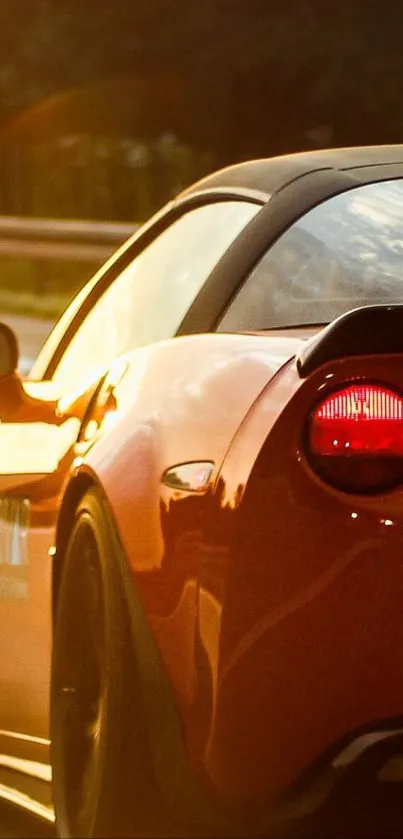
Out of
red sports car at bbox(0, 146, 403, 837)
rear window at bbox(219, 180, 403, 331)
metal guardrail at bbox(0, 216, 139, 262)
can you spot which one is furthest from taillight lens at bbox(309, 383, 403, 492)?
metal guardrail at bbox(0, 216, 139, 262)

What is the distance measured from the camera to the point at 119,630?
3.87 metres

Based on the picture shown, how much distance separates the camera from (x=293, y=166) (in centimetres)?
457

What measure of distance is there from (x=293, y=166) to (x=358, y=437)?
3.87 ft

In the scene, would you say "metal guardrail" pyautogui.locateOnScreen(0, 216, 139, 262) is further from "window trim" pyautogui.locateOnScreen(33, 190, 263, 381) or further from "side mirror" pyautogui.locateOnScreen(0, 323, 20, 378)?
"side mirror" pyautogui.locateOnScreen(0, 323, 20, 378)

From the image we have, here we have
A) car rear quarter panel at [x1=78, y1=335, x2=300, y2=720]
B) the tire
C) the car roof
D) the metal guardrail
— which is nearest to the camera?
car rear quarter panel at [x1=78, y1=335, x2=300, y2=720]

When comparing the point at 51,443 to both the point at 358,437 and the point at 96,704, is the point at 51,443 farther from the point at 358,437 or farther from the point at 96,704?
the point at 358,437

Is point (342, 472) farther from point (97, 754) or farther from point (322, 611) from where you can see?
point (97, 754)

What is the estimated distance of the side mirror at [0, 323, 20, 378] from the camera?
16.1 feet

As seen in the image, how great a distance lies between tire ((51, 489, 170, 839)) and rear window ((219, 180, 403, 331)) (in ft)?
1.56

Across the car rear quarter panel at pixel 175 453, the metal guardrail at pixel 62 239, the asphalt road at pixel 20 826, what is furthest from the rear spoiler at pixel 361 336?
the metal guardrail at pixel 62 239

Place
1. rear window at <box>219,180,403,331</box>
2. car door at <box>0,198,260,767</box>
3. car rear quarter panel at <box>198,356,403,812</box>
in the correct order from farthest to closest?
1. car door at <box>0,198,260,767</box>
2. rear window at <box>219,180,403,331</box>
3. car rear quarter panel at <box>198,356,403,812</box>

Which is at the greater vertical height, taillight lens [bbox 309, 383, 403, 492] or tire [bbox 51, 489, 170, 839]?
taillight lens [bbox 309, 383, 403, 492]

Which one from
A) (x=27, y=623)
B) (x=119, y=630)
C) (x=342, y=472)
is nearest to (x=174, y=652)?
(x=119, y=630)

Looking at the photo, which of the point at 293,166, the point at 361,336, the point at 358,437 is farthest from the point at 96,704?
the point at 293,166
